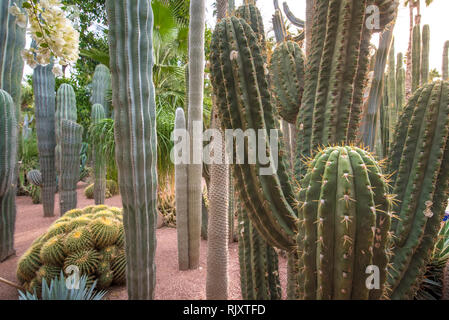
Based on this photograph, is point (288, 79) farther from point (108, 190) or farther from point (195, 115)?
point (108, 190)

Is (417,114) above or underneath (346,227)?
above

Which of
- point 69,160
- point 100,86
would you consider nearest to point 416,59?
point 69,160

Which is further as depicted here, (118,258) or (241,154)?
(118,258)

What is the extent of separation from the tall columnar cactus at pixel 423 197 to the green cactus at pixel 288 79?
2.17 feet

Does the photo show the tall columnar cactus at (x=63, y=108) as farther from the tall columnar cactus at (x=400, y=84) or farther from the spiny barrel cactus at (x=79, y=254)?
the tall columnar cactus at (x=400, y=84)

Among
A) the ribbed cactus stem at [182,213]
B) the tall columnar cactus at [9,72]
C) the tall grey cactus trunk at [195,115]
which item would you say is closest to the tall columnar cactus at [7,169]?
the tall columnar cactus at [9,72]

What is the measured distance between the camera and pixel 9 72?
9.91ft

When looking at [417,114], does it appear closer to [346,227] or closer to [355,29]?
[355,29]

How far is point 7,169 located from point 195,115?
2217 millimetres

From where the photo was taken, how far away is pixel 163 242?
3.80m

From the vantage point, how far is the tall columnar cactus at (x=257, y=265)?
5.16ft

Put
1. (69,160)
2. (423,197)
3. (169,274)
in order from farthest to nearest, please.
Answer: (69,160) → (169,274) → (423,197)
